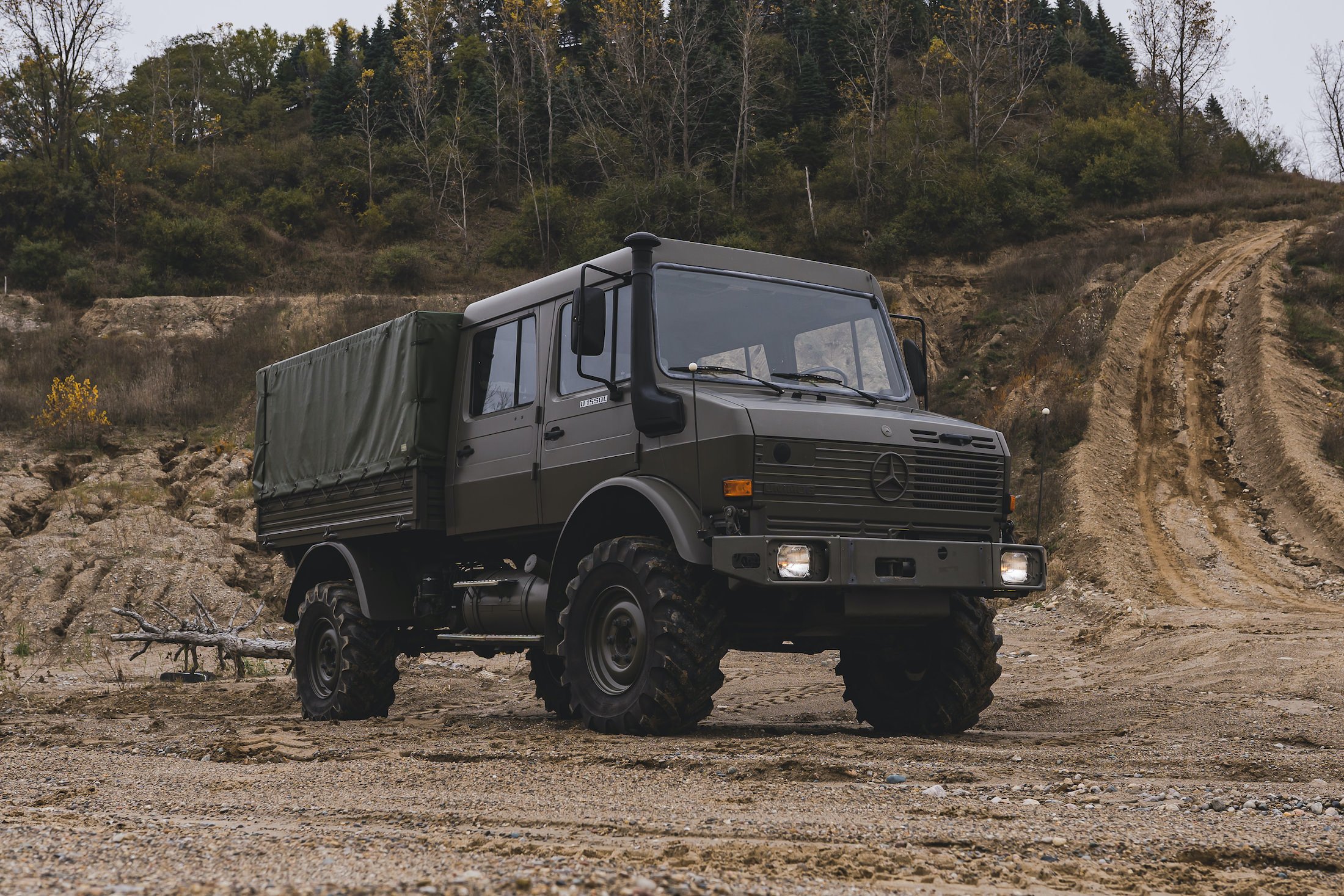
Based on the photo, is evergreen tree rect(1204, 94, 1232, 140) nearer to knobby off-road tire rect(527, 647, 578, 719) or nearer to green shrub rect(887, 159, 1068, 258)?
green shrub rect(887, 159, 1068, 258)

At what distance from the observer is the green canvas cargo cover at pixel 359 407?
31.8 ft

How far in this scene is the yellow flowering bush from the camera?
3030cm

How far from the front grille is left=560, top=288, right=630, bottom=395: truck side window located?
1382 millimetres

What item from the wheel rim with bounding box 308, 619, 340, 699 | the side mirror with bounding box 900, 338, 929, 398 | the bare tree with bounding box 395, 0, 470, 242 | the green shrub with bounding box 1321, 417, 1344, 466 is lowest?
the wheel rim with bounding box 308, 619, 340, 699

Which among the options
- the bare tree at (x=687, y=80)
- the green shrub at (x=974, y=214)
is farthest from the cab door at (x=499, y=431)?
the bare tree at (x=687, y=80)

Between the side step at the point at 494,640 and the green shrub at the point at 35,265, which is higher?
A: the green shrub at the point at 35,265

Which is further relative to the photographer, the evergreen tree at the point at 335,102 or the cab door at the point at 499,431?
the evergreen tree at the point at 335,102

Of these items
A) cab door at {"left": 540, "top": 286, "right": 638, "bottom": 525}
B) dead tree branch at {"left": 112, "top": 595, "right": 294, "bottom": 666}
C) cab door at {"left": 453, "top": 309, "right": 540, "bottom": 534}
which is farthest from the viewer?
dead tree branch at {"left": 112, "top": 595, "right": 294, "bottom": 666}

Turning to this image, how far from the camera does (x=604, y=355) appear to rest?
27.0 ft

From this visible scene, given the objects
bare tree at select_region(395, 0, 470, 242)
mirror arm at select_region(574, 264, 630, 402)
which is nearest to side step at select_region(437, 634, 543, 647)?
mirror arm at select_region(574, 264, 630, 402)

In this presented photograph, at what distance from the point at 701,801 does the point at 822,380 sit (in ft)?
12.7

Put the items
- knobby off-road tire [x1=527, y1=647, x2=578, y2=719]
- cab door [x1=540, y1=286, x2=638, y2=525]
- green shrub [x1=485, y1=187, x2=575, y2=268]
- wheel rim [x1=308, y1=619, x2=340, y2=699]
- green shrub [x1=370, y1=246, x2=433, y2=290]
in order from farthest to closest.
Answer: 1. green shrub [x1=485, y1=187, x2=575, y2=268]
2. green shrub [x1=370, y1=246, x2=433, y2=290]
3. wheel rim [x1=308, y1=619, x2=340, y2=699]
4. knobby off-road tire [x1=527, y1=647, x2=578, y2=719]
5. cab door [x1=540, y1=286, x2=638, y2=525]

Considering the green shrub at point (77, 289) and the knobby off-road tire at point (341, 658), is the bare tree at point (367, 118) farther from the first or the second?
the knobby off-road tire at point (341, 658)

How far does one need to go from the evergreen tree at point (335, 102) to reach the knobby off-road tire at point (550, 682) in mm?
54941
